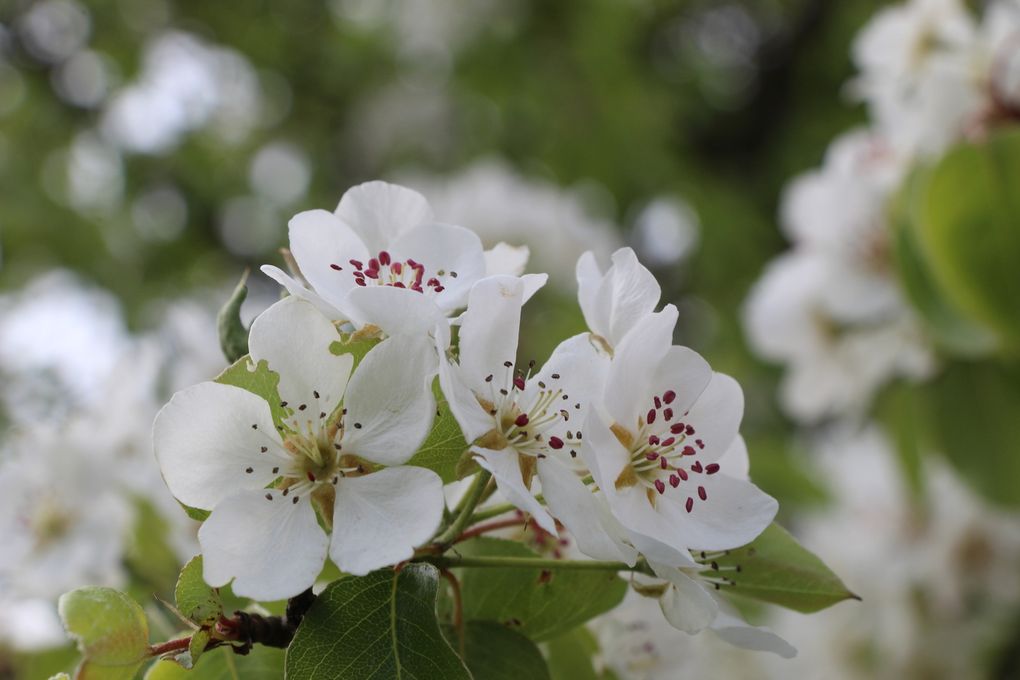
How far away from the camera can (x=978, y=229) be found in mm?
1413

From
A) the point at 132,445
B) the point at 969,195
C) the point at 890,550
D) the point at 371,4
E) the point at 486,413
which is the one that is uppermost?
the point at 371,4

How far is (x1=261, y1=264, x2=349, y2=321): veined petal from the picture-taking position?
0.63m

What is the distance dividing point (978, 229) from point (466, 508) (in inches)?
42.1

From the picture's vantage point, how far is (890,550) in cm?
205

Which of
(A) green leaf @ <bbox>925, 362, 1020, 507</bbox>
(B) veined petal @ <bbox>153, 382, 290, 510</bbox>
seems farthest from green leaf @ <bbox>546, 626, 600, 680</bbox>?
(A) green leaf @ <bbox>925, 362, 1020, 507</bbox>

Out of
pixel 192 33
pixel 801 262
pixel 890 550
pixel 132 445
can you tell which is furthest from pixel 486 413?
pixel 192 33

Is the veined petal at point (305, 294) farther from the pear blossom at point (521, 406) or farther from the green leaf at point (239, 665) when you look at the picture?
the green leaf at point (239, 665)

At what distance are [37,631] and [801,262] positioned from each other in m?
1.30

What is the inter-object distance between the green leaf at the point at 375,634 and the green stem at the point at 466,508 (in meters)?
0.03

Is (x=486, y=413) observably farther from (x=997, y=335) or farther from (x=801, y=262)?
(x=801, y=262)

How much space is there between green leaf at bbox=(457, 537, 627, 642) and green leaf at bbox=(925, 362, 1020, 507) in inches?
44.5

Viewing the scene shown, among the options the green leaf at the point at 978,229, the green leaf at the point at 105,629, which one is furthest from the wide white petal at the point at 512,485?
the green leaf at the point at 978,229

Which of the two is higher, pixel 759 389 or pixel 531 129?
pixel 531 129

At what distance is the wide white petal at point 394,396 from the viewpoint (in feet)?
1.96
